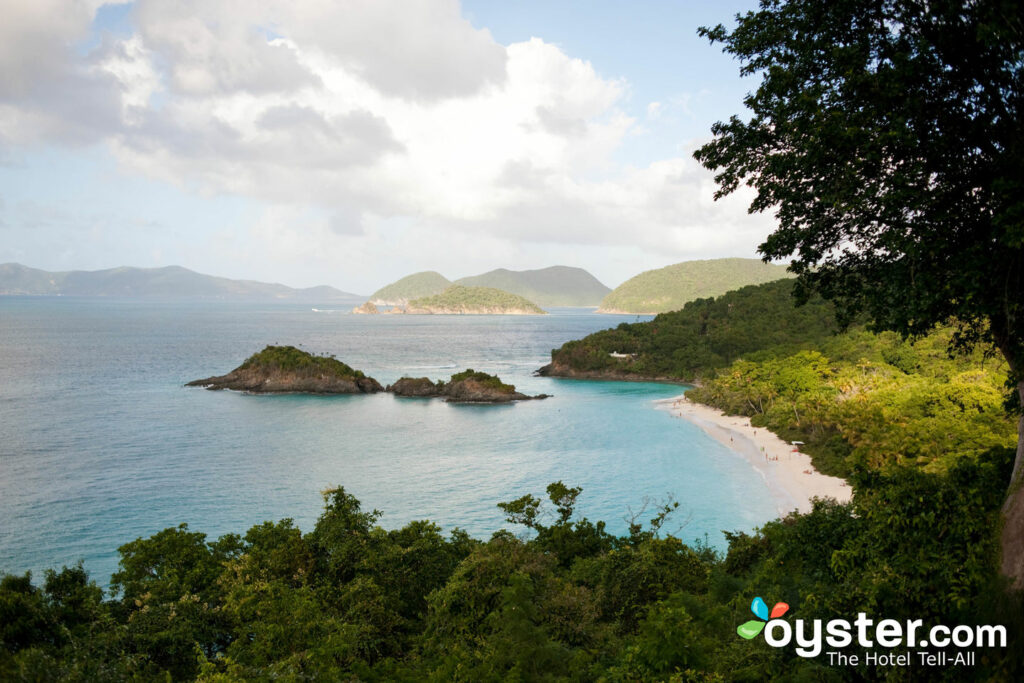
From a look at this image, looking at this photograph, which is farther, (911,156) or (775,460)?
(775,460)

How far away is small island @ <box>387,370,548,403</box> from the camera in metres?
67.8

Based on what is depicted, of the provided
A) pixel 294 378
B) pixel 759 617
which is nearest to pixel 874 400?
pixel 759 617

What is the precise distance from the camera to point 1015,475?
7.72m

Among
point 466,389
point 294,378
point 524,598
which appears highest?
point 524,598

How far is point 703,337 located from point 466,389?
42.7m

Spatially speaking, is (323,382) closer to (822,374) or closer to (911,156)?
(822,374)

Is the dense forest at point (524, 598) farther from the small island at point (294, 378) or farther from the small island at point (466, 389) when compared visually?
the small island at point (294, 378)

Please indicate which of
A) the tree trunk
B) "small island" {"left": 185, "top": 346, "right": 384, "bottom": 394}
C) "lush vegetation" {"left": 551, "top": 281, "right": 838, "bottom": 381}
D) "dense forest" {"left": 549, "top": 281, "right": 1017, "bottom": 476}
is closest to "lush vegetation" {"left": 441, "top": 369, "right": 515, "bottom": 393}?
"small island" {"left": 185, "top": 346, "right": 384, "bottom": 394}

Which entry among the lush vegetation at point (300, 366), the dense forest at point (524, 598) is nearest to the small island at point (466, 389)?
the lush vegetation at point (300, 366)

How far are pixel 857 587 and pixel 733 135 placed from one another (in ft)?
24.3

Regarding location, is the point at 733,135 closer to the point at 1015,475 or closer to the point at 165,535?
the point at 1015,475

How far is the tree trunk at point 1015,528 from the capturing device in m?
6.88

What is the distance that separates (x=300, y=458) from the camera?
1695 inches

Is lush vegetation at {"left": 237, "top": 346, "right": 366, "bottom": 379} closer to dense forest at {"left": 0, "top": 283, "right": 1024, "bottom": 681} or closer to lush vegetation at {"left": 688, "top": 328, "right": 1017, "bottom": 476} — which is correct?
lush vegetation at {"left": 688, "top": 328, "right": 1017, "bottom": 476}
